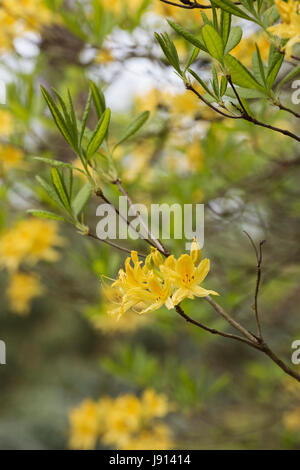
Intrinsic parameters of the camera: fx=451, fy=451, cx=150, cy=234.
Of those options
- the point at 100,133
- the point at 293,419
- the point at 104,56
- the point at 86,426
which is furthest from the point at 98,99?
the point at 293,419

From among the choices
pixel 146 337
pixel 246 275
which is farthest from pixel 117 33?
pixel 146 337

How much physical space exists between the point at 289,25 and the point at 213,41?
0.27ft

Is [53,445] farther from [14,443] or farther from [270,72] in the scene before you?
[270,72]

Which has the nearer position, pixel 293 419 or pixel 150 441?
pixel 150 441

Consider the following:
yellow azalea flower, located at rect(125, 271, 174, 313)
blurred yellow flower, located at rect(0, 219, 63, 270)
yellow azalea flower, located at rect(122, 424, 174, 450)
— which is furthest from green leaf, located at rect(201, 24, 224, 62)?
yellow azalea flower, located at rect(122, 424, 174, 450)

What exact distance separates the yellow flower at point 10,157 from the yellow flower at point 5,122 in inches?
1.8

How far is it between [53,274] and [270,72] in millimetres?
1398

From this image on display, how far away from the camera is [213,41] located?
19.4 inches

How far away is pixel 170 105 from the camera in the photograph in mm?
1417

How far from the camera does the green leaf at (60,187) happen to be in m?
0.63

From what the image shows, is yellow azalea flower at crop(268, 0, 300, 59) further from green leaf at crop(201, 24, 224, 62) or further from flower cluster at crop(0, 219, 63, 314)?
flower cluster at crop(0, 219, 63, 314)

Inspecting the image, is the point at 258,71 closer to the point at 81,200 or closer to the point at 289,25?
the point at 289,25

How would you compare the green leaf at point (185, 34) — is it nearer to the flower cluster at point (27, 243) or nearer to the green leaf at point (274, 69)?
the green leaf at point (274, 69)

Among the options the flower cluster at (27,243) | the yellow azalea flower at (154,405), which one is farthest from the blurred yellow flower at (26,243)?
the yellow azalea flower at (154,405)
